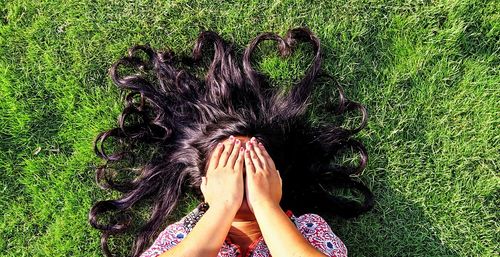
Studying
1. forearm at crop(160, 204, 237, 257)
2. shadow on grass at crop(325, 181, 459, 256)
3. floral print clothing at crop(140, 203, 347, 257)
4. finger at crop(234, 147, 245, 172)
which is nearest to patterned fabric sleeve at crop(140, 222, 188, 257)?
floral print clothing at crop(140, 203, 347, 257)

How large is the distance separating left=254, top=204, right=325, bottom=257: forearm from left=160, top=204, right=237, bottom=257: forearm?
0.18 metres

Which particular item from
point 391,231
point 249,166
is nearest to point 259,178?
point 249,166

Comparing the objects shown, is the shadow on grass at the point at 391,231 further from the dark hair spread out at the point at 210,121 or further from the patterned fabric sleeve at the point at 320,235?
the patterned fabric sleeve at the point at 320,235

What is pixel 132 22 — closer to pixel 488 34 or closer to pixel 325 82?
pixel 325 82

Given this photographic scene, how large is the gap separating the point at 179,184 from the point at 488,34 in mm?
2263

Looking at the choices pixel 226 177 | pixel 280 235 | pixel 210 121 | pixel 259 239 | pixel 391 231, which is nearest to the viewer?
pixel 280 235

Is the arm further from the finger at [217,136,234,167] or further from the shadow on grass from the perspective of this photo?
the shadow on grass

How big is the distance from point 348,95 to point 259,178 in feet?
3.34

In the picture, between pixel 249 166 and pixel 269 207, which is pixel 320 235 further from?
pixel 249 166

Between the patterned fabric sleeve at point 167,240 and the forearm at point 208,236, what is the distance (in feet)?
0.57

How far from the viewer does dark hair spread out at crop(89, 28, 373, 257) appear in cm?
371

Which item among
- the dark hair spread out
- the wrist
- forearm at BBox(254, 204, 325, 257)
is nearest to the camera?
forearm at BBox(254, 204, 325, 257)

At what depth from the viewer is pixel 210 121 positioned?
3.66 metres

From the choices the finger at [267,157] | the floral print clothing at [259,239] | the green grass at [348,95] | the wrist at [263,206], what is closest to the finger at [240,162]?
the finger at [267,157]
